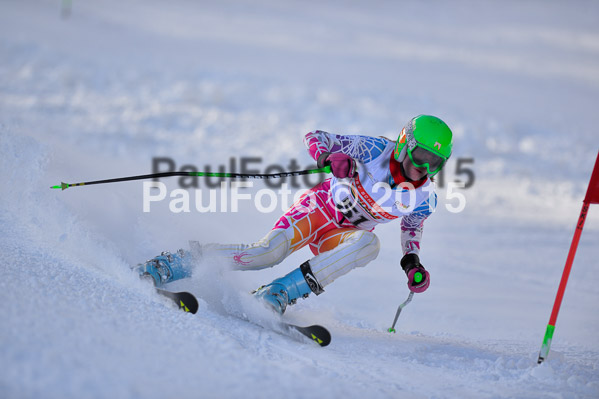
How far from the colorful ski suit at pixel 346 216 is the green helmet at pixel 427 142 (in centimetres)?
16

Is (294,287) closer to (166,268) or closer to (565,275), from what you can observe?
(166,268)

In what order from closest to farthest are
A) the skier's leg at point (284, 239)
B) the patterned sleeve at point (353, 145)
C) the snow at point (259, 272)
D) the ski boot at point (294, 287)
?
the snow at point (259, 272) < the ski boot at point (294, 287) < the skier's leg at point (284, 239) < the patterned sleeve at point (353, 145)

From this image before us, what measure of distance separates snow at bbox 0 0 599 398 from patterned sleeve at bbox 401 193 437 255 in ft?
1.60

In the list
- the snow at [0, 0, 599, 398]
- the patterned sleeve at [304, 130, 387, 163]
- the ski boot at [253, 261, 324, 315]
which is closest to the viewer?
the snow at [0, 0, 599, 398]

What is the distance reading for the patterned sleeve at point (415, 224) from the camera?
3.09m

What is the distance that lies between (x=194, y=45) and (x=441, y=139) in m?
19.1

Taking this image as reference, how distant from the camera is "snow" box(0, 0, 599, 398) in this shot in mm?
1867

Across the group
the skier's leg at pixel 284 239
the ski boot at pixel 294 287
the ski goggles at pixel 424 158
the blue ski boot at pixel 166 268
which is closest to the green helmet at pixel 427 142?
the ski goggles at pixel 424 158

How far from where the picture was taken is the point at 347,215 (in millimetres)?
3178

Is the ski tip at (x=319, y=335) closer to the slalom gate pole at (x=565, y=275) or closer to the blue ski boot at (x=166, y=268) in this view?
the blue ski boot at (x=166, y=268)

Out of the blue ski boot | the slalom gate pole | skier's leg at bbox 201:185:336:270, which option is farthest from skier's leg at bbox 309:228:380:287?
the slalom gate pole

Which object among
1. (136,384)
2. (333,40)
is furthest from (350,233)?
(333,40)

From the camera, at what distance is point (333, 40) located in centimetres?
2241

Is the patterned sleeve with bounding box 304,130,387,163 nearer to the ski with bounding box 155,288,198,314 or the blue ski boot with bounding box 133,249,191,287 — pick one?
the blue ski boot with bounding box 133,249,191,287
